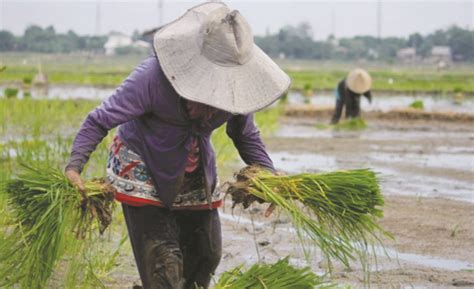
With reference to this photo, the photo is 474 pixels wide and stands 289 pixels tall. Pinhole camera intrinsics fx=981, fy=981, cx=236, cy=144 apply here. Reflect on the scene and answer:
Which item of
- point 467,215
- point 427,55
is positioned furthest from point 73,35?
point 467,215

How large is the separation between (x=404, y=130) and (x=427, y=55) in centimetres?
6984

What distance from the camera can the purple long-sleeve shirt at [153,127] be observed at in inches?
138

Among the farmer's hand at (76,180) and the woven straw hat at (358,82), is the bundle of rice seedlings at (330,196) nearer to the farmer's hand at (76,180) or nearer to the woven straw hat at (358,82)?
the farmer's hand at (76,180)

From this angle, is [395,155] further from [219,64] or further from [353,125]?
[219,64]

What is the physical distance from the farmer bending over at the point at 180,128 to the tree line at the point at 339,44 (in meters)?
52.8

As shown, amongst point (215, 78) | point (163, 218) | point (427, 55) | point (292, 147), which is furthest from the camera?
point (427, 55)

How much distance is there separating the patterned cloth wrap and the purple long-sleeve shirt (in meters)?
0.03

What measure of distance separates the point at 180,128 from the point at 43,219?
0.59 metres

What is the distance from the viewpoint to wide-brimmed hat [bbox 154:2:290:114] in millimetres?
3396

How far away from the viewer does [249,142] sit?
12.8 feet

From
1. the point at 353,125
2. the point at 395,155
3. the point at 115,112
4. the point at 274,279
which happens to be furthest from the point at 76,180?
the point at 353,125

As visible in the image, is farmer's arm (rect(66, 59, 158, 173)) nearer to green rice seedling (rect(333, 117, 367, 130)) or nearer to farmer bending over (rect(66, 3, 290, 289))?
farmer bending over (rect(66, 3, 290, 289))

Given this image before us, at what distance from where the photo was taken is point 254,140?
3904 mm

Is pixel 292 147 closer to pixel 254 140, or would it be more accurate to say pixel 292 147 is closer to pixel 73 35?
pixel 254 140
